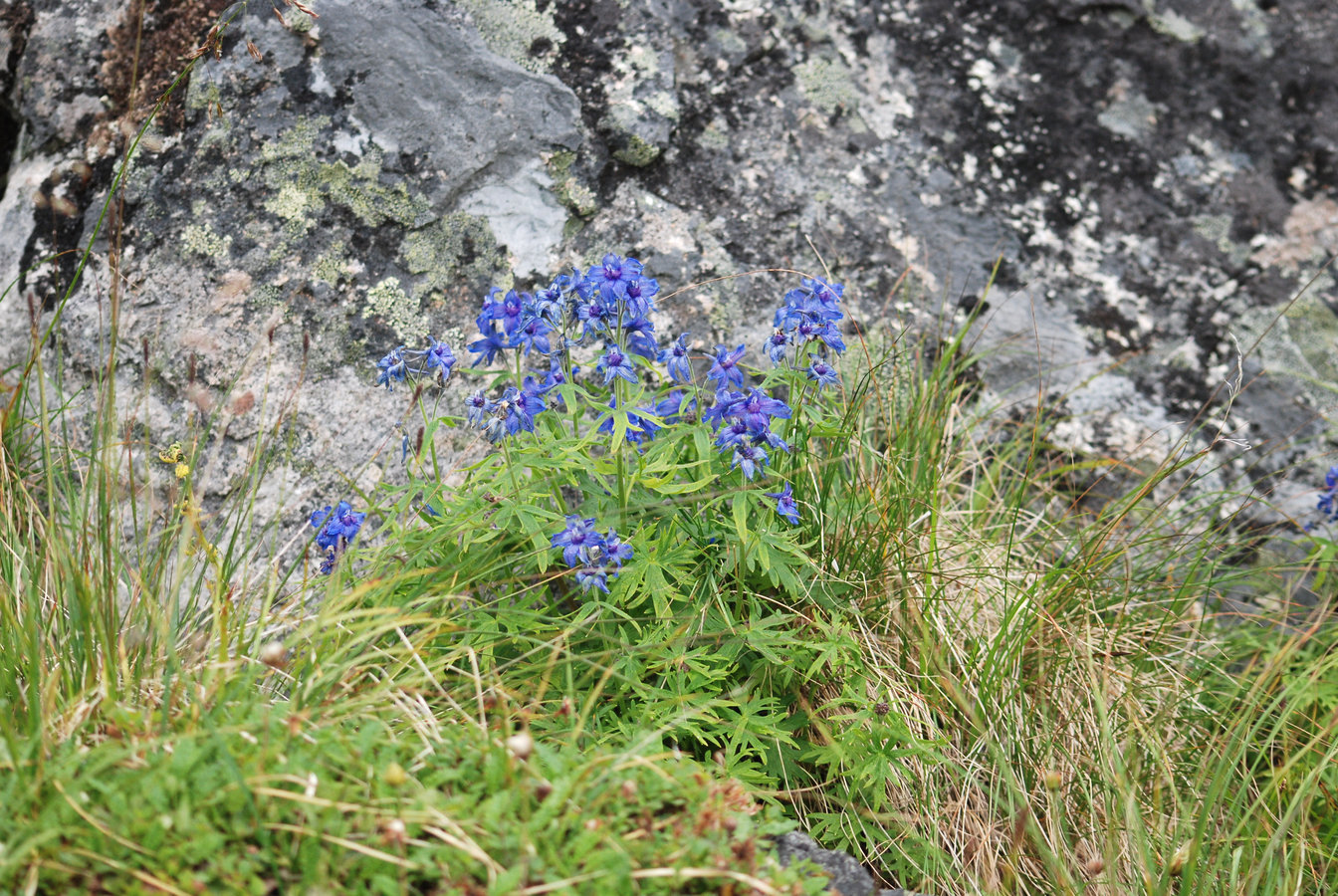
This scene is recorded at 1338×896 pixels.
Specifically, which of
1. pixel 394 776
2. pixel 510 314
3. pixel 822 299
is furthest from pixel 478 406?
pixel 394 776

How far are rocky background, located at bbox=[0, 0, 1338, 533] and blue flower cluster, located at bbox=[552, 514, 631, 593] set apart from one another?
932mm

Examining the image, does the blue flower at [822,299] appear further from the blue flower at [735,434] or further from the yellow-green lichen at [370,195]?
the yellow-green lichen at [370,195]

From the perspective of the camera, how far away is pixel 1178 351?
3541 mm

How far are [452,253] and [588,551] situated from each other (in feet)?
4.30

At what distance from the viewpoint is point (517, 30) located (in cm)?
322

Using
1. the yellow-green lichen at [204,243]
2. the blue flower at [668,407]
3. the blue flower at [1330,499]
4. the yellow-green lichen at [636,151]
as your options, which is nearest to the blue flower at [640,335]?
the blue flower at [668,407]

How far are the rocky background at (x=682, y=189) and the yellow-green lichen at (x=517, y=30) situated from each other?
0.04 feet

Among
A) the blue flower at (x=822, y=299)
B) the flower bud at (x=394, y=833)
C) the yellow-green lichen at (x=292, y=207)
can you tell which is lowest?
the flower bud at (x=394, y=833)

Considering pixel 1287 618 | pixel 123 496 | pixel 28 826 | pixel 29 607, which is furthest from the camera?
pixel 1287 618

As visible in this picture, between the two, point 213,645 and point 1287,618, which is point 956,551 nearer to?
point 1287,618

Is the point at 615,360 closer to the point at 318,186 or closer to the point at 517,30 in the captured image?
the point at 318,186

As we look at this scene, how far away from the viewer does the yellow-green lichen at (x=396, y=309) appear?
9.89 ft

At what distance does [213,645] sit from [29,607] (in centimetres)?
36

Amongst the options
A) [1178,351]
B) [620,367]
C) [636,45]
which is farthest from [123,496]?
[1178,351]
